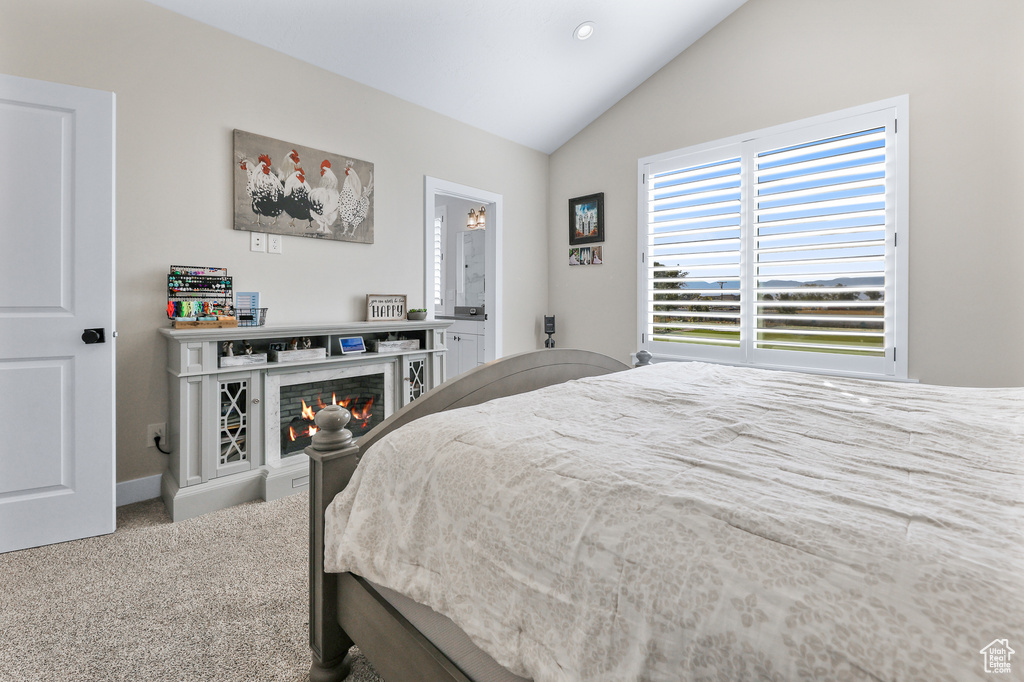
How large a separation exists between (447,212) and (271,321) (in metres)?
3.28

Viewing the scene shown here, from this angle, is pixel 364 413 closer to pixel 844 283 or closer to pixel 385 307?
pixel 385 307

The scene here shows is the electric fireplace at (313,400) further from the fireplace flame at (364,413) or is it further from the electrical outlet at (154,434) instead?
the electrical outlet at (154,434)

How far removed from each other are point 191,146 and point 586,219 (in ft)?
10.1

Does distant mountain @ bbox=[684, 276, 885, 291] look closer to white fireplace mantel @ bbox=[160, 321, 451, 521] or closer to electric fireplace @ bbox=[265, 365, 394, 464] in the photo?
electric fireplace @ bbox=[265, 365, 394, 464]

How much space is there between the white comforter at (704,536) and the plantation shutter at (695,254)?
7.64 feet

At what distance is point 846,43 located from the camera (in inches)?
119

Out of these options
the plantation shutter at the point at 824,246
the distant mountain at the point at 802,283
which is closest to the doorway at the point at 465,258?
the distant mountain at the point at 802,283

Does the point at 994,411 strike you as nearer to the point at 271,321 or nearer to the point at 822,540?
the point at 822,540

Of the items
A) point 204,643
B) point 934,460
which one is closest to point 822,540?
point 934,460

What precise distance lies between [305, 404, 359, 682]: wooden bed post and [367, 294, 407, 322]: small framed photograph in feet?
7.20

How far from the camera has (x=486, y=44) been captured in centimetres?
322

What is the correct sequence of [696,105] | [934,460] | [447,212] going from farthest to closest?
[447,212], [696,105], [934,460]

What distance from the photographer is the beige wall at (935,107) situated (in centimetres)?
256

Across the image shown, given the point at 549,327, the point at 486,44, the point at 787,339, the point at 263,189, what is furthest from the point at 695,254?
the point at 263,189
